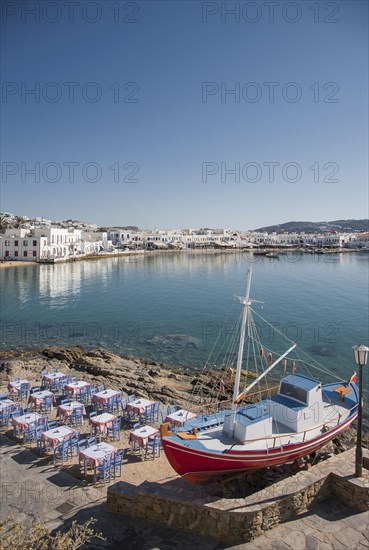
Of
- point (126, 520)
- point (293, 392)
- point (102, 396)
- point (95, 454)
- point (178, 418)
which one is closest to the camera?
point (126, 520)

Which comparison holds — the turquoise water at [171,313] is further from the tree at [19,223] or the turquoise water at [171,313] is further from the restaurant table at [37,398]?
the tree at [19,223]

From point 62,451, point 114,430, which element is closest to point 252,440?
point 114,430

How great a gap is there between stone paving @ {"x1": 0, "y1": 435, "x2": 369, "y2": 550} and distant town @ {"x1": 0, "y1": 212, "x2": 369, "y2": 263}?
6774 centimetres

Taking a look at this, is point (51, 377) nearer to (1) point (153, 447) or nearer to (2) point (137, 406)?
(2) point (137, 406)

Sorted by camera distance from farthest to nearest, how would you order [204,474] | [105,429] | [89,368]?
[89,368] → [105,429] → [204,474]

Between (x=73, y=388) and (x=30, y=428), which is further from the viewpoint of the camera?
(x=73, y=388)

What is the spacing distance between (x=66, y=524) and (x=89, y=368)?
9.93 meters

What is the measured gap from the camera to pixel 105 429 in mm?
10023

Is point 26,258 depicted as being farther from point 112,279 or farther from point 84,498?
point 84,498

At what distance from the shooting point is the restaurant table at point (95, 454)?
26.4 ft

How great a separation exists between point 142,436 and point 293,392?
146 inches

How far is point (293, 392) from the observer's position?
26.4 ft

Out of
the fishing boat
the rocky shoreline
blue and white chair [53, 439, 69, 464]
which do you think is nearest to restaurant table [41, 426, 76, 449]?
blue and white chair [53, 439, 69, 464]

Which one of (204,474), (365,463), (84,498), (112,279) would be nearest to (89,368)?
(84,498)
